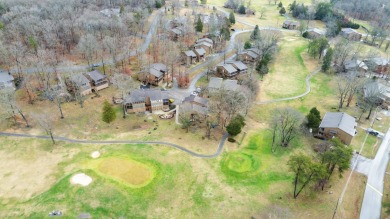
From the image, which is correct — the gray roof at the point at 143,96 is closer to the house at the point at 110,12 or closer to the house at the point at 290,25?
the house at the point at 110,12

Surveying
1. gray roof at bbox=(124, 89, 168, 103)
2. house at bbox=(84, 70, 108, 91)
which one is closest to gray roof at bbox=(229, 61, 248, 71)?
gray roof at bbox=(124, 89, 168, 103)

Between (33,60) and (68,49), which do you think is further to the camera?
(68,49)

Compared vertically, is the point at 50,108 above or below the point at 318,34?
below

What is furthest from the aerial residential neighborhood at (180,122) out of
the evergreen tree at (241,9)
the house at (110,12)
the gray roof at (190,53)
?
the evergreen tree at (241,9)


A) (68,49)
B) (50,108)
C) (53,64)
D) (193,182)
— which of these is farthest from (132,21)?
(193,182)

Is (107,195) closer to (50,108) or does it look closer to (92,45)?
(50,108)

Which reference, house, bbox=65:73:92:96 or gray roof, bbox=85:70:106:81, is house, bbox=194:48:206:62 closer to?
gray roof, bbox=85:70:106:81

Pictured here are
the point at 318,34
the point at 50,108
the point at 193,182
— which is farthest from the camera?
the point at 318,34
